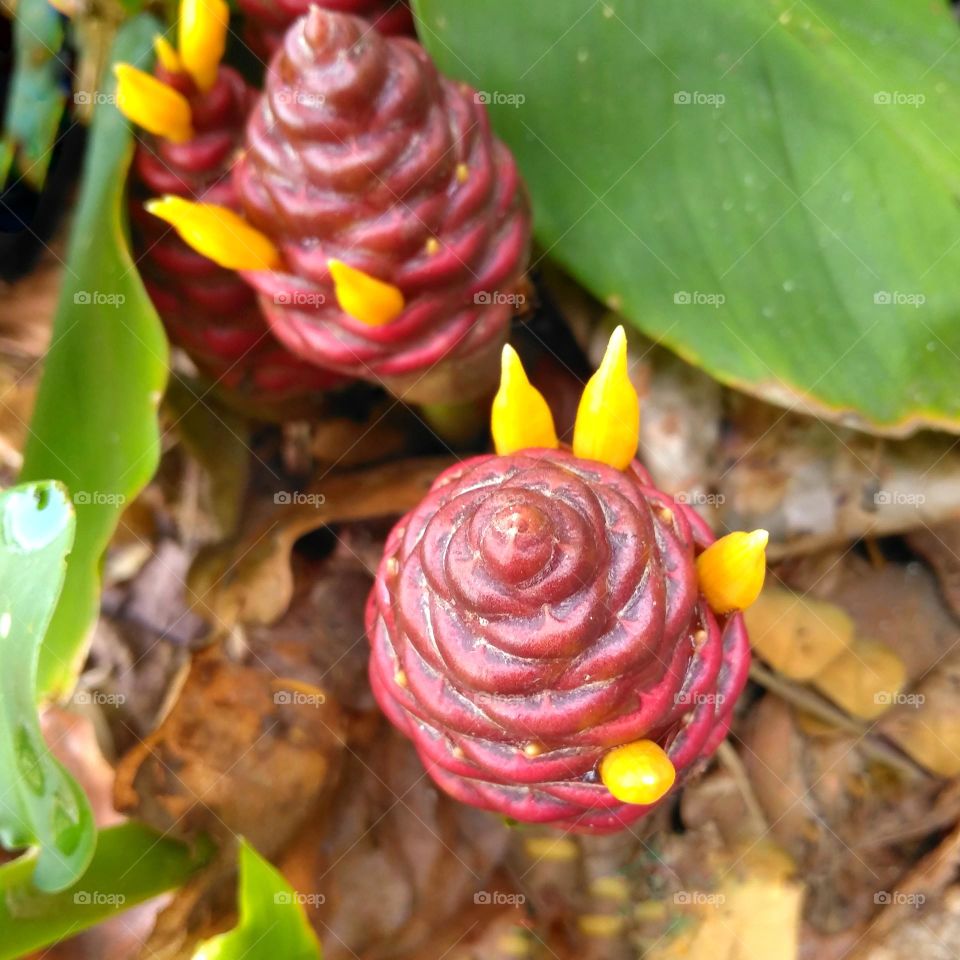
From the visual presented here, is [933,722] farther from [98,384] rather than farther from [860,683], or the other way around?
[98,384]

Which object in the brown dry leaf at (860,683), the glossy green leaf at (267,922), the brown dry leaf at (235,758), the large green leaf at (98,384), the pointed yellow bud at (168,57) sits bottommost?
the brown dry leaf at (235,758)

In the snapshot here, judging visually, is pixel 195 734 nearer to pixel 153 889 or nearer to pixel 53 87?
pixel 153 889

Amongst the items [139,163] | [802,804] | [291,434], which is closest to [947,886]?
[802,804]

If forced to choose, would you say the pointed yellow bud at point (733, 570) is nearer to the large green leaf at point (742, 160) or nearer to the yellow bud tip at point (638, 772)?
the yellow bud tip at point (638, 772)

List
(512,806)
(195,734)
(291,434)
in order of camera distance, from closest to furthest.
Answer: (512,806) → (195,734) → (291,434)

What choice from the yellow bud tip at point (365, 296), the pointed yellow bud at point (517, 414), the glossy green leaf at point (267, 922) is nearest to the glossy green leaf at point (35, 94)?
the yellow bud tip at point (365, 296)

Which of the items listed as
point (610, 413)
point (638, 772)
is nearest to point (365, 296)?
point (610, 413)
